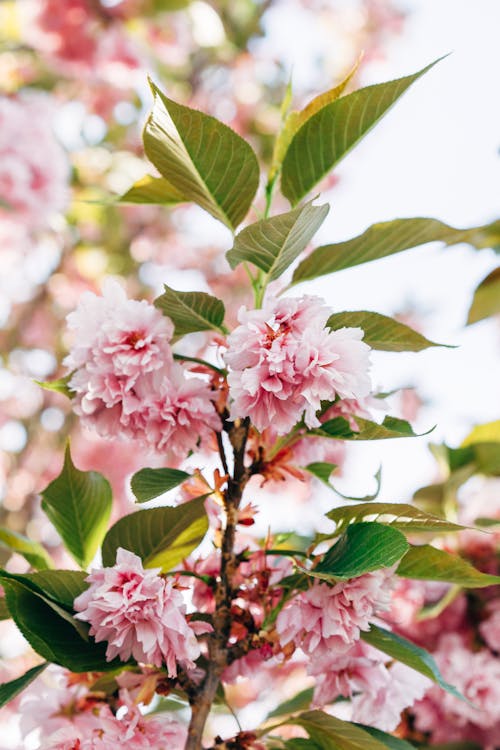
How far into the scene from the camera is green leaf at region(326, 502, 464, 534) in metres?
0.63

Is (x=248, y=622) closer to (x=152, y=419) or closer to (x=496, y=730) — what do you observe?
(x=152, y=419)

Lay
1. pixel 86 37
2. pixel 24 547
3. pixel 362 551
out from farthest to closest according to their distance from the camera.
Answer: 1. pixel 86 37
2. pixel 24 547
3. pixel 362 551

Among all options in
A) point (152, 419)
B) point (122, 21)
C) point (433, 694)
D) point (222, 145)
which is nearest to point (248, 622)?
point (152, 419)

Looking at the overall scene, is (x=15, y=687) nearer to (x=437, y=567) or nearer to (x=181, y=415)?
(x=181, y=415)

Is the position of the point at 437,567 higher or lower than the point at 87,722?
higher

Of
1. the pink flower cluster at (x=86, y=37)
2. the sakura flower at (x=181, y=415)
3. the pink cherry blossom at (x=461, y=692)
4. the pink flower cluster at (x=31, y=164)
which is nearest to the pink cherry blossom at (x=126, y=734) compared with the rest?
the sakura flower at (x=181, y=415)

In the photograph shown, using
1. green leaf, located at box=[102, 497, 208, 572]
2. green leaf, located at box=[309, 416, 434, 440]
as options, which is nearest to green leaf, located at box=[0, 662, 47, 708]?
green leaf, located at box=[102, 497, 208, 572]

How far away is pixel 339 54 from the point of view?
400 centimetres

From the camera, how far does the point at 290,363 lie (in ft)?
2.01

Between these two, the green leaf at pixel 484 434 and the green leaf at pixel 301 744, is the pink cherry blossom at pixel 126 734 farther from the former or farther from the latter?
the green leaf at pixel 484 434

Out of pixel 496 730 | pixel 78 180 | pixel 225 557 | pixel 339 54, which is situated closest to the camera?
pixel 225 557

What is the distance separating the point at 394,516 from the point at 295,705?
12.1 inches

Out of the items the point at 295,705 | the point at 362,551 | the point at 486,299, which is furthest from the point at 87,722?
the point at 486,299

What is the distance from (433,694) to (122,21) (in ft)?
8.59
